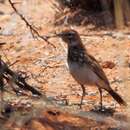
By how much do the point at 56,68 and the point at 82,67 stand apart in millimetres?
1524

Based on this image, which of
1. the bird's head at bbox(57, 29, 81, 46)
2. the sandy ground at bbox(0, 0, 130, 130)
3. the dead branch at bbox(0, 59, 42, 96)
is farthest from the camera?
the bird's head at bbox(57, 29, 81, 46)

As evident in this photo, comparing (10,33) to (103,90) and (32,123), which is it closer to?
(103,90)

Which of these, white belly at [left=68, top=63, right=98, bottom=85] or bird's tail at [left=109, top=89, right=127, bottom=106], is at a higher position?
white belly at [left=68, top=63, right=98, bottom=85]

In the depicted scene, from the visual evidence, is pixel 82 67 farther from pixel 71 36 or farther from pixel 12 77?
pixel 12 77

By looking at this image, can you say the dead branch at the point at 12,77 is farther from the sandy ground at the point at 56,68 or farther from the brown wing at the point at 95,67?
the brown wing at the point at 95,67

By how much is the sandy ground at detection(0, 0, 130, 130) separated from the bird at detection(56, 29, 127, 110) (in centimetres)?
25

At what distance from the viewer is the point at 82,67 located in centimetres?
653

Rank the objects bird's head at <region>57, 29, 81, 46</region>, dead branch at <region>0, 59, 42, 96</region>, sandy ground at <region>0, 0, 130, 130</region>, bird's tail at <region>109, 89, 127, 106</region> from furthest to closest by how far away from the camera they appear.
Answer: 1. bird's head at <region>57, 29, 81, 46</region>
2. bird's tail at <region>109, 89, 127, 106</region>
3. dead branch at <region>0, 59, 42, 96</region>
4. sandy ground at <region>0, 0, 130, 130</region>

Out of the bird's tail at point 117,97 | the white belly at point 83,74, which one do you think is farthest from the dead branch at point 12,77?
the bird's tail at point 117,97

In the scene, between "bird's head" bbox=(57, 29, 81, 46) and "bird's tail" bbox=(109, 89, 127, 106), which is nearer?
"bird's tail" bbox=(109, 89, 127, 106)

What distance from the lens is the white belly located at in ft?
21.2

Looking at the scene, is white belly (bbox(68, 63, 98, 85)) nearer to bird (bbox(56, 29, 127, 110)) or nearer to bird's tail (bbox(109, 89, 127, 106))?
bird (bbox(56, 29, 127, 110))

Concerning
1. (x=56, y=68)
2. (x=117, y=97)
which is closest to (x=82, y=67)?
(x=117, y=97)

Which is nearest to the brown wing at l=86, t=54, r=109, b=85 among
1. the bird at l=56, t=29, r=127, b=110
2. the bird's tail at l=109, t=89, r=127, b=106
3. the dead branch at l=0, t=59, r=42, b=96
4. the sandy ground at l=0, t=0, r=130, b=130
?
the bird at l=56, t=29, r=127, b=110
